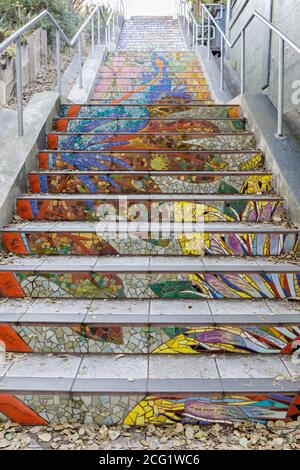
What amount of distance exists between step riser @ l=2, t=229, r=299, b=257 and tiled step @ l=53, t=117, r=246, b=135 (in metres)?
1.77

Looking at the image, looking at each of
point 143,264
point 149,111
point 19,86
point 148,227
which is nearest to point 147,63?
point 149,111

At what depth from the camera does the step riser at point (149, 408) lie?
2.03 metres

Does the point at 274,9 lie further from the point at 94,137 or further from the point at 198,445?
the point at 198,445

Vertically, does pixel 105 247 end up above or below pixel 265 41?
below

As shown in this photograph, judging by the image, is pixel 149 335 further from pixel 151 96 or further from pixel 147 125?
pixel 151 96

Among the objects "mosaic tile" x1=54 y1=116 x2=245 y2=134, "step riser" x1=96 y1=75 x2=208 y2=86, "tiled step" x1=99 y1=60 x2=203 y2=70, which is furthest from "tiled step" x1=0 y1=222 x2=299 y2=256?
"tiled step" x1=99 y1=60 x2=203 y2=70

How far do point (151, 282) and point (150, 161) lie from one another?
1544 millimetres

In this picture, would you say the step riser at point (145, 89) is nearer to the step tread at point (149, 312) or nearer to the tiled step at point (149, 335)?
the step tread at point (149, 312)

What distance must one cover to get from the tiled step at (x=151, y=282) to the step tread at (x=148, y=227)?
0.36 metres

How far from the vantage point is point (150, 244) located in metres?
2.97

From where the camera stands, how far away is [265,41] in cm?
512

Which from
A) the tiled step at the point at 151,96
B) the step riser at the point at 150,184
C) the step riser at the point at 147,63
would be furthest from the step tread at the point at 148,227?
the step riser at the point at 147,63
